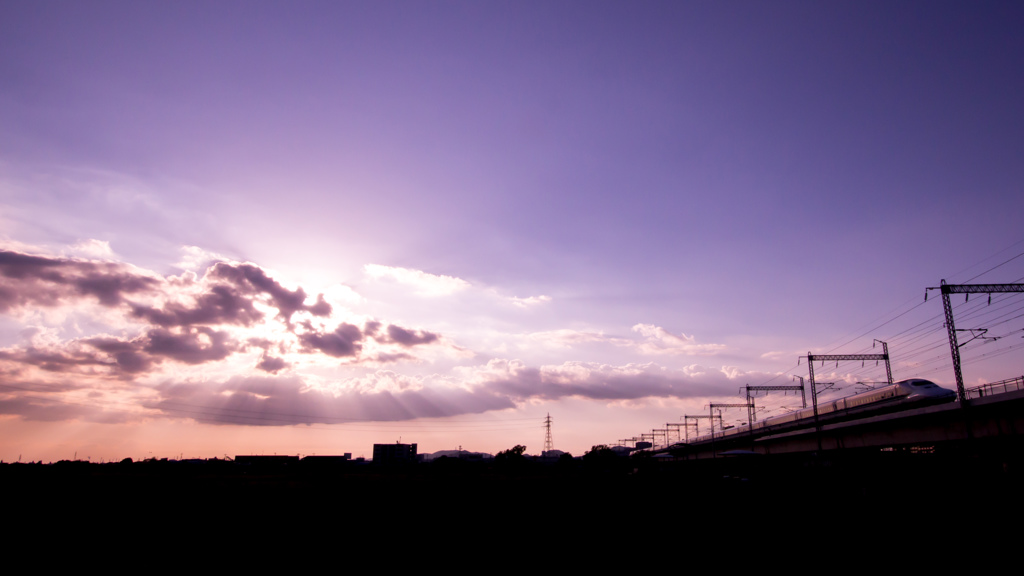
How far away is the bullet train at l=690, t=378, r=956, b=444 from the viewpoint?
43.4 m

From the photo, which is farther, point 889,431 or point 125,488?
point 889,431

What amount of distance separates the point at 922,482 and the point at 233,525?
137ft

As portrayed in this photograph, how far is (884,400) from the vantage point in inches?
1937

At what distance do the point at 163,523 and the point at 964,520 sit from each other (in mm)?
33171

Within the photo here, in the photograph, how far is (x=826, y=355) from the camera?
178 feet

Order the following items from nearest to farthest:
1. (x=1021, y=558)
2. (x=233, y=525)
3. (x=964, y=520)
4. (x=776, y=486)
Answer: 1. (x=1021, y=558)
2. (x=964, y=520)
3. (x=233, y=525)
4. (x=776, y=486)

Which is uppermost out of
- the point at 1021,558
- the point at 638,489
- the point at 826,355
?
the point at 826,355

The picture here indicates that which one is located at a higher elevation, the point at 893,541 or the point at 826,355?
the point at 826,355

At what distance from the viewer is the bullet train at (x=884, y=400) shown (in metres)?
43.4

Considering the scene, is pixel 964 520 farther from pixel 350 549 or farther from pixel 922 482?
pixel 350 549

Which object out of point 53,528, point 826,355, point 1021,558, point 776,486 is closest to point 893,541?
point 1021,558

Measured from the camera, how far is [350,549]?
55.6 ft

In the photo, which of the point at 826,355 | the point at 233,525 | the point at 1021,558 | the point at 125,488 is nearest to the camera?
the point at 1021,558

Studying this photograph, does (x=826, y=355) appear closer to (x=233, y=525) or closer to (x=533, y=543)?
(x=533, y=543)
